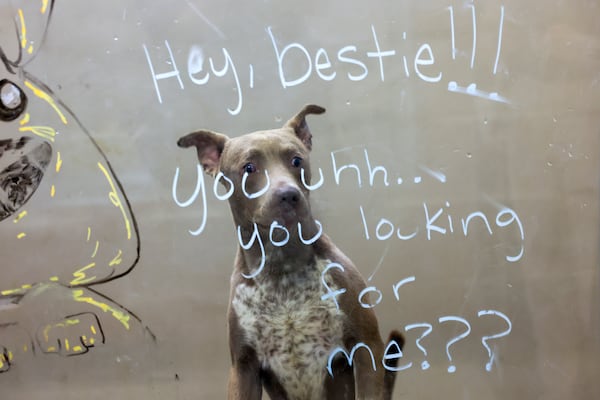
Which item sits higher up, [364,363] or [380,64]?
[380,64]

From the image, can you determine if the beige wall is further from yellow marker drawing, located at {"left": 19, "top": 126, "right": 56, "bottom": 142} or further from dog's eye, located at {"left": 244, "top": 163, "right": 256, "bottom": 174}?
dog's eye, located at {"left": 244, "top": 163, "right": 256, "bottom": 174}

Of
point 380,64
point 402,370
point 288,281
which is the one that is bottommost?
point 402,370

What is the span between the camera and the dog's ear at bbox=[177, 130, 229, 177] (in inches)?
45.3

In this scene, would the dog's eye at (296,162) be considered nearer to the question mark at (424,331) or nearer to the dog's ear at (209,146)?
the dog's ear at (209,146)

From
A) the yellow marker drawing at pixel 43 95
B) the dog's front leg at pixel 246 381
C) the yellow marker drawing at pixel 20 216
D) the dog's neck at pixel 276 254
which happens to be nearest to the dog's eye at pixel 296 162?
the dog's neck at pixel 276 254

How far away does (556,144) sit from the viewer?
1.22 metres

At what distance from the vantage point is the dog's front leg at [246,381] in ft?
3.81

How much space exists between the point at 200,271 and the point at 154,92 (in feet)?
1.56

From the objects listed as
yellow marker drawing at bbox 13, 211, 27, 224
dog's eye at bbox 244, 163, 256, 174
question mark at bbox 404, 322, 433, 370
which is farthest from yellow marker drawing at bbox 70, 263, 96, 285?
question mark at bbox 404, 322, 433, 370

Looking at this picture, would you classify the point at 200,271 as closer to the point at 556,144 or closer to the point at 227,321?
the point at 227,321

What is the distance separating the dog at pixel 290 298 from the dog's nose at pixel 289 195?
4cm

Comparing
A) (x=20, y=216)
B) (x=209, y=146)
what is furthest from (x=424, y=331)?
(x=20, y=216)

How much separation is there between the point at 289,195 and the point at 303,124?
0.21m

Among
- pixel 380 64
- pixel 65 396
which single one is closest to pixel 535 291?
pixel 380 64
